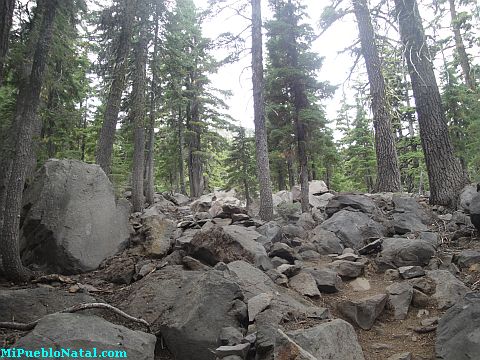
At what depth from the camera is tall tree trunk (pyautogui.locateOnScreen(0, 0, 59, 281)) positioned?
23.5 ft

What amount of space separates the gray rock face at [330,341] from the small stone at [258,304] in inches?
33.7

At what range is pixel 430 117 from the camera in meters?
8.89

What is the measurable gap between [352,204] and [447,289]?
4519 mm

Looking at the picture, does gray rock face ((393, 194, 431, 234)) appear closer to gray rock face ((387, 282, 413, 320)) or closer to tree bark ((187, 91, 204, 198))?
gray rock face ((387, 282, 413, 320))

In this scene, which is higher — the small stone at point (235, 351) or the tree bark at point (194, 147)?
the tree bark at point (194, 147)

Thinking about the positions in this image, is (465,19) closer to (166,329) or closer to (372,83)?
(372,83)

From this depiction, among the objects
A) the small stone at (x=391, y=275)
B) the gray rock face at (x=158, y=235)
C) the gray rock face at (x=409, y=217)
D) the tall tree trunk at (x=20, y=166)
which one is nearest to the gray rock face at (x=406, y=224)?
the gray rock face at (x=409, y=217)

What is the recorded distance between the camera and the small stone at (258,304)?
4.47 metres

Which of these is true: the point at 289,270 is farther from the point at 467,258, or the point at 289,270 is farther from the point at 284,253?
the point at 467,258

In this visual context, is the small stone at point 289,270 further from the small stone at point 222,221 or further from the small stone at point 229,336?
the small stone at point 222,221

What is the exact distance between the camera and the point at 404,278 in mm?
5984

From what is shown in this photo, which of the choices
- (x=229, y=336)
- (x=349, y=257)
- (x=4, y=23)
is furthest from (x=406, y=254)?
(x=4, y=23)

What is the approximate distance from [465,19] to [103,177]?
1814 centimetres

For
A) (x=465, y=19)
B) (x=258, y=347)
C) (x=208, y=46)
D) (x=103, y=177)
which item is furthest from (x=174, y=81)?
(x=258, y=347)
